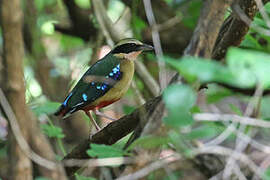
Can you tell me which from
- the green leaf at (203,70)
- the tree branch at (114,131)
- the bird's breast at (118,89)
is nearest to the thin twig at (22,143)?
the green leaf at (203,70)

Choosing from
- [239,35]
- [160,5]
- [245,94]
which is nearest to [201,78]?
[239,35]

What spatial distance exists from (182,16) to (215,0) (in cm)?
358

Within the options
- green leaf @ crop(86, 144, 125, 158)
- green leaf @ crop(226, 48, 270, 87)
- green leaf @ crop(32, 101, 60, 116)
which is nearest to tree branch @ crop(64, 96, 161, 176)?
green leaf @ crop(32, 101, 60, 116)

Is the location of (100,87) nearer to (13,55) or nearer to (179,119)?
(13,55)

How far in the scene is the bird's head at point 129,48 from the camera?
17.3 feet

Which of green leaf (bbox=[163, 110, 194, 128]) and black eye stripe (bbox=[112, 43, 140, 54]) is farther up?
green leaf (bbox=[163, 110, 194, 128])

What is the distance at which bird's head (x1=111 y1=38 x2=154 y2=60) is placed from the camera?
5285mm

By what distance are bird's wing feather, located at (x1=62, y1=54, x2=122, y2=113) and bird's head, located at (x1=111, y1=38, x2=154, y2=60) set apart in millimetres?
261

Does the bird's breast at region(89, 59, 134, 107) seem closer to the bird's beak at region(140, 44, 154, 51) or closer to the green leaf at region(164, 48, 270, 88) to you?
the bird's beak at region(140, 44, 154, 51)

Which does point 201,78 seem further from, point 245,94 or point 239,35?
point 245,94

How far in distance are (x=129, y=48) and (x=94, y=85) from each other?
629mm

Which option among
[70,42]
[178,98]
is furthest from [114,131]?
[70,42]

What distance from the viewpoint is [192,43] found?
2.32 metres

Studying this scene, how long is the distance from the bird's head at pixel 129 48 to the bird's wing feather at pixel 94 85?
0.86 feet
